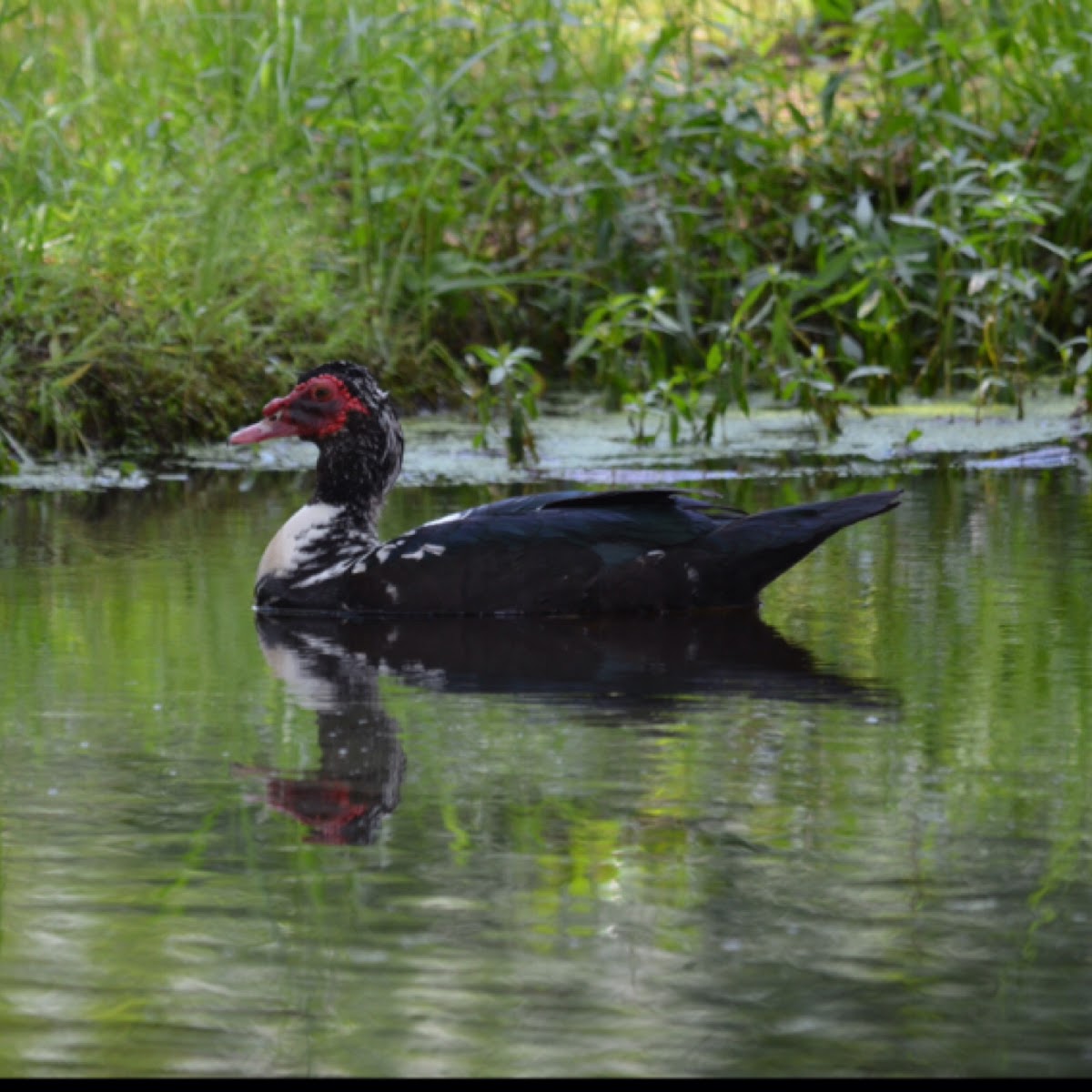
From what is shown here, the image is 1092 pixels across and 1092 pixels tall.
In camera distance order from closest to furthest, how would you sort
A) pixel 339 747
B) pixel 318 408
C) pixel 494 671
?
pixel 339 747 < pixel 494 671 < pixel 318 408

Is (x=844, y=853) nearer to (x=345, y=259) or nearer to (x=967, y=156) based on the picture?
(x=345, y=259)

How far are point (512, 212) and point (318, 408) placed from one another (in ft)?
16.7

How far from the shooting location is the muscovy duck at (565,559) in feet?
21.9

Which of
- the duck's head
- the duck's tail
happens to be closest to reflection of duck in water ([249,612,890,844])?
the duck's tail

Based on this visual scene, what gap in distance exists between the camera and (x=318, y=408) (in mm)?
7293

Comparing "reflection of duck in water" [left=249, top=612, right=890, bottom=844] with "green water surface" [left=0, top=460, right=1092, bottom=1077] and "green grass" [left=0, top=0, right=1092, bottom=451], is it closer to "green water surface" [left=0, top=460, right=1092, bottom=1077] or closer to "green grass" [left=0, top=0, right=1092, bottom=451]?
"green water surface" [left=0, top=460, right=1092, bottom=1077]

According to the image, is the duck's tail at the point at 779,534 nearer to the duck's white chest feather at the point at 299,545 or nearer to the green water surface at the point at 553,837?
the green water surface at the point at 553,837

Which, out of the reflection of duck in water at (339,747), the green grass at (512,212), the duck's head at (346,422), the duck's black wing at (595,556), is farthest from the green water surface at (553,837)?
the green grass at (512,212)

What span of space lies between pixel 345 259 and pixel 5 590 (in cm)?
443

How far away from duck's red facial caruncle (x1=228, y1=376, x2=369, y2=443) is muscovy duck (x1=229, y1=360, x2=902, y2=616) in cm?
43

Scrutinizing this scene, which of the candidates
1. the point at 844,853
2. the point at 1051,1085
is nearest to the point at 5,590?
the point at 844,853

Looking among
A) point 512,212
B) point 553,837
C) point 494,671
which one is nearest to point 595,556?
point 494,671

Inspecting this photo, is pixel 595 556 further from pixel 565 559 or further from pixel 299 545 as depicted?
pixel 299 545

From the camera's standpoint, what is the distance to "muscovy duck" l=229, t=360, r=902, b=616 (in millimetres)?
6688
